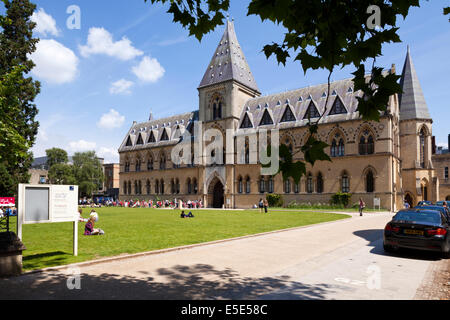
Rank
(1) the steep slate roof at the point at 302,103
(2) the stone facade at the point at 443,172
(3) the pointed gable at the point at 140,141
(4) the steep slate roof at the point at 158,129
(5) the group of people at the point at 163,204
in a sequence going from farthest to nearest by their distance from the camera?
1. (3) the pointed gable at the point at 140,141
2. (4) the steep slate roof at the point at 158,129
3. (2) the stone facade at the point at 443,172
4. (5) the group of people at the point at 163,204
5. (1) the steep slate roof at the point at 302,103

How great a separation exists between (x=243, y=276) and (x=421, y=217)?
656 cm

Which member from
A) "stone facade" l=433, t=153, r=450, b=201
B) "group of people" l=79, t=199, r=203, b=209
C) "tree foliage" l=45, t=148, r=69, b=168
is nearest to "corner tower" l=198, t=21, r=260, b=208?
"group of people" l=79, t=199, r=203, b=209

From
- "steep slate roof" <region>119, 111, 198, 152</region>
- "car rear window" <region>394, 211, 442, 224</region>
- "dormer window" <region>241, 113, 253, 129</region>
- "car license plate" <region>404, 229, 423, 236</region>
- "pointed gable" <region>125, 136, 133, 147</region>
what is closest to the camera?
"car license plate" <region>404, 229, 423, 236</region>

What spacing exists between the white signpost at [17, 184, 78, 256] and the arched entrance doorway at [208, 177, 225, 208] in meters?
39.9

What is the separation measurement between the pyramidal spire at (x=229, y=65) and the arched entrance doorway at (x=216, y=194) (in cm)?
1639

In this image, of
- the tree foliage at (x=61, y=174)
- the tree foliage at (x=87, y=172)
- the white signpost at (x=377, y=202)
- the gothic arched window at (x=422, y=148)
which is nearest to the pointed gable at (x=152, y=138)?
the tree foliage at (x=87, y=172)

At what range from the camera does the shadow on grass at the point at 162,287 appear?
5578 millimetres

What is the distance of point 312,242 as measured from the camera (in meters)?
12.0

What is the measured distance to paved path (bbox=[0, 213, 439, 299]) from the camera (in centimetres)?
571

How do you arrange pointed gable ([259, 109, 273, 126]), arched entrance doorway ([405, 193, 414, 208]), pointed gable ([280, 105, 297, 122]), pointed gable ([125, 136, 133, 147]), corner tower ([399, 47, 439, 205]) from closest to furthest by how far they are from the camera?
corner tower ([399, 47, 439, 205]), arched entrance doorway ([405, 193, 414, 208]), pointed gable ([280, 105, 297, 122]), pointed gable ([259, 109, 273, 126]), pointed gable ([125, 136, 133, 147])

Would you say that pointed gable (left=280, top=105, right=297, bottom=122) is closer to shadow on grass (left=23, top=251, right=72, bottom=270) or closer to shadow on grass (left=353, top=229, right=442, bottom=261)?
shadow on grass (left=353, top=229, right=442, bottom=261)

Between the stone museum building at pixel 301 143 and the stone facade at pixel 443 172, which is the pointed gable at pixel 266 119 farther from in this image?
the stone facade at pixel 443 172

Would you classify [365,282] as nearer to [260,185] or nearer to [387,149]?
[387,149]

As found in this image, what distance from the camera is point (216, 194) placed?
164 feet
